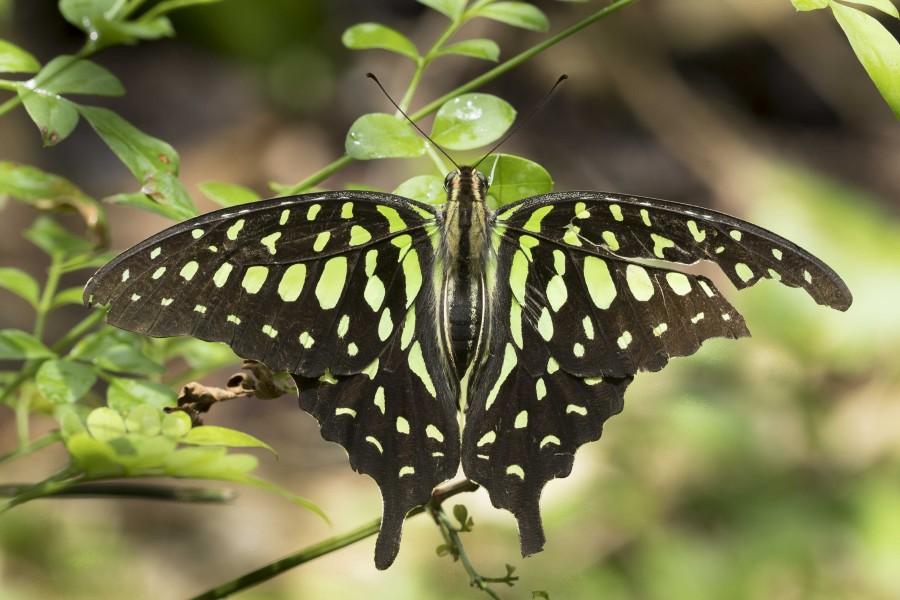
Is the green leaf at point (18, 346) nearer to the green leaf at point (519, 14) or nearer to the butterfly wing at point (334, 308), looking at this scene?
the butterfly wing at point (334, 308)

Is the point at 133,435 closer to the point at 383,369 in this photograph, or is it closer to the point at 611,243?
the point at 383,369

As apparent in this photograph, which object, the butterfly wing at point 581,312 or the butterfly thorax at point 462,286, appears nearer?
the butterfly wing at point 581,312

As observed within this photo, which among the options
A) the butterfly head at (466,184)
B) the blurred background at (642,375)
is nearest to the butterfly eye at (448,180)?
the butterfly head at (466,184)

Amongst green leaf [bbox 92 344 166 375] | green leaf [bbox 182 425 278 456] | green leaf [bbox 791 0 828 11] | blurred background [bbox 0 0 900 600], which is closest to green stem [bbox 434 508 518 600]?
green leaf [bbox 182 425 278 456]

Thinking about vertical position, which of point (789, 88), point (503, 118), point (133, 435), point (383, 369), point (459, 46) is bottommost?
point (133, 435)

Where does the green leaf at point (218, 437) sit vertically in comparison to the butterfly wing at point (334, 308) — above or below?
below

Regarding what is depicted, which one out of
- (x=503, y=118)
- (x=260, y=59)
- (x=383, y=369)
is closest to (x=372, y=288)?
(x=383, y=369)

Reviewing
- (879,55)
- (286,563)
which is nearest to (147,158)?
(286,563)
